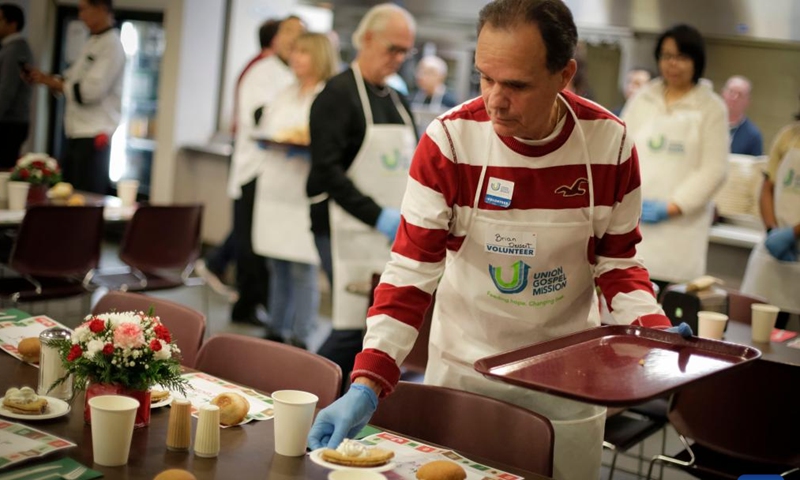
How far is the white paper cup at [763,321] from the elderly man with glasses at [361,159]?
1436 mm

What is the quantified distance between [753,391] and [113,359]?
6.61 ft

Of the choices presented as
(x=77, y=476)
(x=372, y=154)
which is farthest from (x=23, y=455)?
(x=372, y=154)

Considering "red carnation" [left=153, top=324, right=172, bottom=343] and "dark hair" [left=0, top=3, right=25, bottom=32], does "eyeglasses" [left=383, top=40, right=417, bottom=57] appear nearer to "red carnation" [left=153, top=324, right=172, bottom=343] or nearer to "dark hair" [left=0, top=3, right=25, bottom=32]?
"red carnation" [left=153, top=324, right=172, bottom=343]

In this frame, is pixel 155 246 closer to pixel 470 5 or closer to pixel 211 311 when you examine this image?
pixel 211 311

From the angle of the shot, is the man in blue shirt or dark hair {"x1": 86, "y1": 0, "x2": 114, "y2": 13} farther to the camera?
dark hair {"x1": 86, "y1": 0, "x2": 114, "y2": 13}

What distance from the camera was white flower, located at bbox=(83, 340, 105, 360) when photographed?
191 cm

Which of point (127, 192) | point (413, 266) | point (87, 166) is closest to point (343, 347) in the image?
point (127, 192)

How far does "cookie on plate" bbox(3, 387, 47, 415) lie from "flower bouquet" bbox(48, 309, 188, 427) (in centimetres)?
8

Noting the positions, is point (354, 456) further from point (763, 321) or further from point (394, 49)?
point (394, 49)

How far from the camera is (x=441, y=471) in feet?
5.78

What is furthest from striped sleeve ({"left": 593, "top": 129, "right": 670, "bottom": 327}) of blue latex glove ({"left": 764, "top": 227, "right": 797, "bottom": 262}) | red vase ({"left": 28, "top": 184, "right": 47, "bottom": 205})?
red vase ({"left": 28, "top": 184, "right": 47, "bottom": 205})

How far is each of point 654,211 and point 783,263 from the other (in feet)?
2.19

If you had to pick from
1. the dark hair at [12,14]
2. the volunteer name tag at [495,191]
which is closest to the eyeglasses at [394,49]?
the volunteer name tag at [495,191]

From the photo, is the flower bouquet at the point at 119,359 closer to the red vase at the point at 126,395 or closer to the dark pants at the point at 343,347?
the red vase at the point at 126,395
